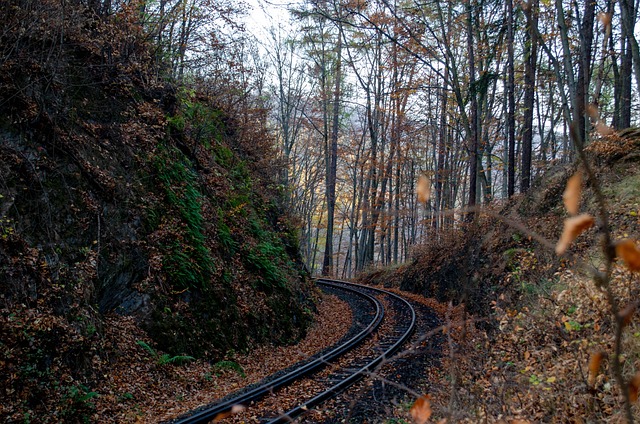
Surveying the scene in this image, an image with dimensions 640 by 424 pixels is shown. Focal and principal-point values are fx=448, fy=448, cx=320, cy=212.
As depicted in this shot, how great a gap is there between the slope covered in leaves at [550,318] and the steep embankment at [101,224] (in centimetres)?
529

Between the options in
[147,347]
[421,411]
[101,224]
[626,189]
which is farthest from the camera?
[626,189]

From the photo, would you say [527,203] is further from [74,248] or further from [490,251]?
[74,248]

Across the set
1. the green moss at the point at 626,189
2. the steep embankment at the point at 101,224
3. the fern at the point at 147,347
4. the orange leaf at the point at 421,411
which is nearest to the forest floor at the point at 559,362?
the green moss at the point at 626,189

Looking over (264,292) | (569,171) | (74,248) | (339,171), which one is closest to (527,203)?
(569,171)

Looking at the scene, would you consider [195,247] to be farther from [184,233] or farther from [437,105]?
[437,105]

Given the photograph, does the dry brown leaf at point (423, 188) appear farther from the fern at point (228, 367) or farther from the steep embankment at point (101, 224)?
→ the fern at point (228, 367)

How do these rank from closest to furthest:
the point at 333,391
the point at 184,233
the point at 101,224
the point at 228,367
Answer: the point at 333,391, the point at 101,224, the point at 228,367, the point at 184,233

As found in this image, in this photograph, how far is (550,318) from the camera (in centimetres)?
680

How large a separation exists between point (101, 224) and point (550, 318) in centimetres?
832

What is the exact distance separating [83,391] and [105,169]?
4824 millimetres

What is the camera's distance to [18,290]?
272 inches

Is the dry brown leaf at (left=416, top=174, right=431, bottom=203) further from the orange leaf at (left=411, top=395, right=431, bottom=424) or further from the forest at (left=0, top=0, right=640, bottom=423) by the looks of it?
the orange leaf at (left=411, top=395, right=431, bottom=424)

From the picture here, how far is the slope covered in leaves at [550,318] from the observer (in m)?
3.91

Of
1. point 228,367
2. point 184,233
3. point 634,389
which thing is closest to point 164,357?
point 228,367
